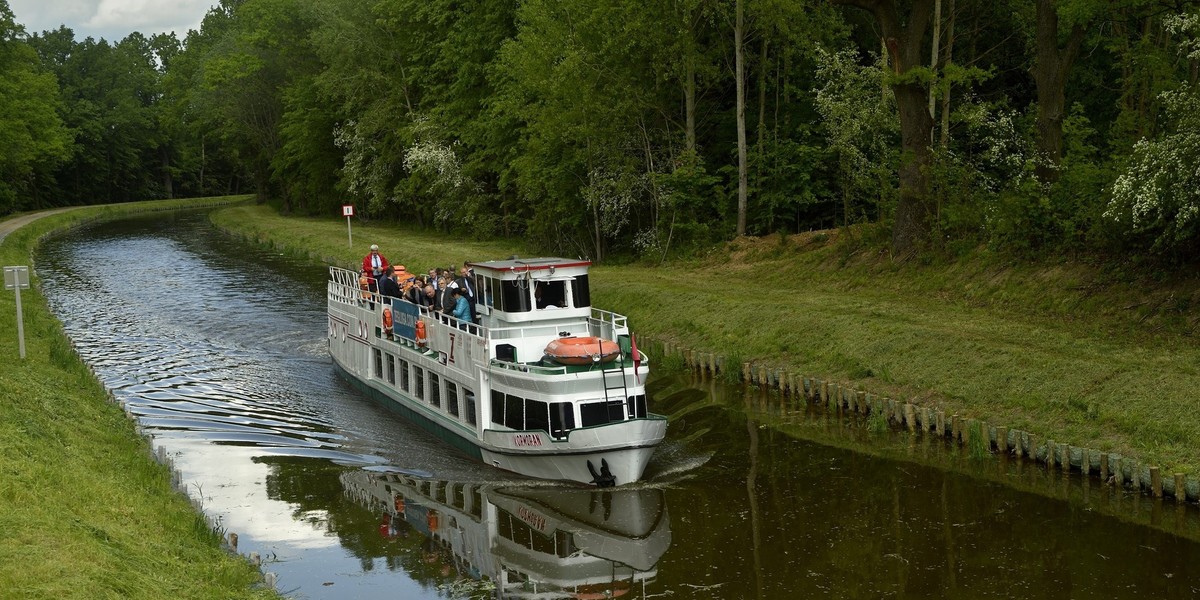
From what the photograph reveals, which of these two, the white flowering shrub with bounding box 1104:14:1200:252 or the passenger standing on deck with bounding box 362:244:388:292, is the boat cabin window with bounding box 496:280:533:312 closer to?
the passenger standing on deck with bounding box 362:244:388:292

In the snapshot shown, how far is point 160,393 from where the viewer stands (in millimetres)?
35375

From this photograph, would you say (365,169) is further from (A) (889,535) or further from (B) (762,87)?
(A) (889,535)

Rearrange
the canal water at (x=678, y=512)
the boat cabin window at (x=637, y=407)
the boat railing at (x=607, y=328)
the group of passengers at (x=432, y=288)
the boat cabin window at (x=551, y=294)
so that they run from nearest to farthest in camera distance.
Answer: the canal water at (x=678, y=512)
the boat cabin window at (x=637, y=407)
the boat railing at (x=607, y=328)
the boat cabin window at (x=551, y=294)
the group of passengers at (x=432, y=288)

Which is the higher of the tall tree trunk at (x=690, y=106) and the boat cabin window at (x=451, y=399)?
the tall tree trunk at (x=690, y=106)

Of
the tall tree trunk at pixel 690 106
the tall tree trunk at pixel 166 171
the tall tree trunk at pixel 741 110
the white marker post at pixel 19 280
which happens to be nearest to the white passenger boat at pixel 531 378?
the white marker post at pixel 19 280

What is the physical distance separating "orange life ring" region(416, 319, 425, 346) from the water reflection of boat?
4977 millimetres

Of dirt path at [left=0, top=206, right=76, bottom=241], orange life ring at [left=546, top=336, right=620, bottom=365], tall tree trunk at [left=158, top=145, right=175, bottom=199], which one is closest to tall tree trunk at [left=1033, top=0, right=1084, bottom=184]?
orange life ring at [left=546, top=336, right=620, bottom=365]

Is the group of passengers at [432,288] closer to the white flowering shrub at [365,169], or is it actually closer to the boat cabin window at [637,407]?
the boat cabin window at [637,407]

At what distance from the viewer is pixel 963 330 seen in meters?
Result: 32.5

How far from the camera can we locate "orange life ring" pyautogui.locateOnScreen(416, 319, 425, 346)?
3122 cm

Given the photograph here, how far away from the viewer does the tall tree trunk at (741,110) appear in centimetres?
5019

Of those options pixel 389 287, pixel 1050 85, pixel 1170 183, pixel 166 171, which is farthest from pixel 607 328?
pixel 166 171

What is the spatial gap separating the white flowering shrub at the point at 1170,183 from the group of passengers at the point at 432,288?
58.2 ft

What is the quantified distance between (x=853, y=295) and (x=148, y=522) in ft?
88.7
